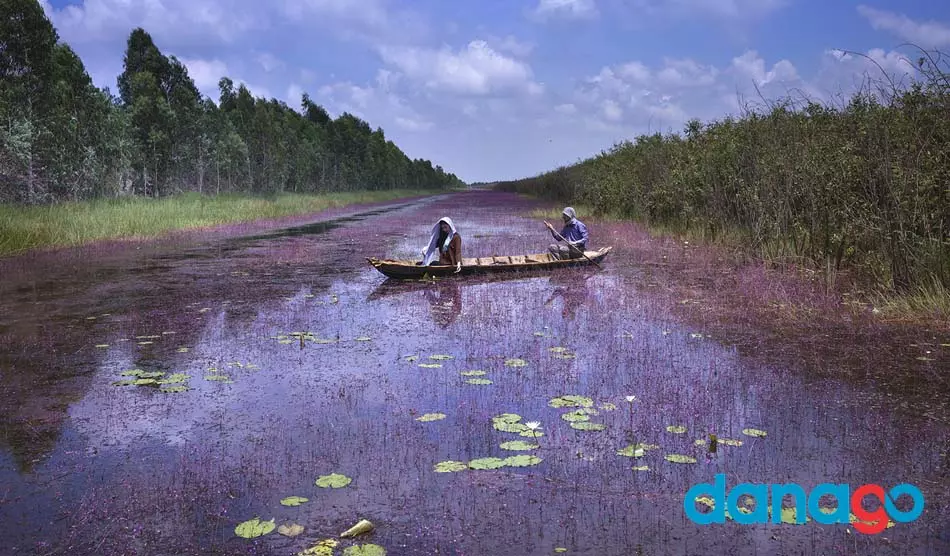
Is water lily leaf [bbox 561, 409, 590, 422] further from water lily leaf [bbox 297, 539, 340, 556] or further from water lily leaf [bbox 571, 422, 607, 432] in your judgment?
water lily leaf [bbox 297, 539, 340, 556]

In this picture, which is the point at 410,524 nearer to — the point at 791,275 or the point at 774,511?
the point at 774,511

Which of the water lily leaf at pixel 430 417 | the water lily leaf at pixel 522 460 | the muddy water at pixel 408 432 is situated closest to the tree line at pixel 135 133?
the muddy water at pixel 408 432

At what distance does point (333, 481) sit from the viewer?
3822 millimetres

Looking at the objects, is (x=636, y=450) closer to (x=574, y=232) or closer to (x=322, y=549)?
(x=322, y=549)

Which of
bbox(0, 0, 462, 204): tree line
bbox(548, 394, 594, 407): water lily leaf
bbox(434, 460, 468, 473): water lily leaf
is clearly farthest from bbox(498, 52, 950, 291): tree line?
bbox(0, 0, 462, 204): tree line

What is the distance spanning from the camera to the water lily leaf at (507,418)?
15.7 ft

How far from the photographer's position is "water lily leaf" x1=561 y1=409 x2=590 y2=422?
190 inches

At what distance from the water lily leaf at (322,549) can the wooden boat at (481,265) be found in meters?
7.94

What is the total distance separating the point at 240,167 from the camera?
143 feet

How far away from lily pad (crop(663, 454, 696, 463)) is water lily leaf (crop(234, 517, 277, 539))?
2313 millimetres

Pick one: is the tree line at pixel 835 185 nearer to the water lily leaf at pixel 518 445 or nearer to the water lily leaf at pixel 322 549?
the water lily leaf at pixel 518 445

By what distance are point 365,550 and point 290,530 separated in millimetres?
445

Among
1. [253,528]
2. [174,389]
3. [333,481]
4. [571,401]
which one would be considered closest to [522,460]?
[333,481]

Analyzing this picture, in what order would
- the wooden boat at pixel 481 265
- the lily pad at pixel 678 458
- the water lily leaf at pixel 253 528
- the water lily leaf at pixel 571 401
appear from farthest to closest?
the wooden boat at pixel 481 265
the water lily leaf at pixel 571 401
the lily pad at pixel 678 458
the water lily leaf at pixel 253 528
